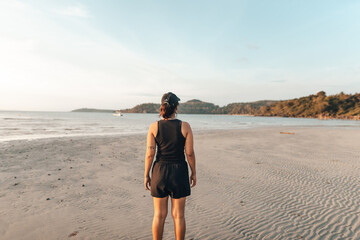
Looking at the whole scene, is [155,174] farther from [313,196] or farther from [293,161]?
[293,161]

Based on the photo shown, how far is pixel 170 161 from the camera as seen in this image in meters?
3.17

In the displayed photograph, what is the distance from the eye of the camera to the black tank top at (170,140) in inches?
119

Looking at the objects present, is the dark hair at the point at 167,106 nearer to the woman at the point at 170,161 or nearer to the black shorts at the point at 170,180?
the woman at the point at 170,161

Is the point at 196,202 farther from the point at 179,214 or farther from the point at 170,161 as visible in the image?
the point at 170,161

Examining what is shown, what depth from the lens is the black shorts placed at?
3.08m

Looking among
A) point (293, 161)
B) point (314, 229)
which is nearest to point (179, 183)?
point (314, 229)

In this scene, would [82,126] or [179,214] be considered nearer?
[179,214]

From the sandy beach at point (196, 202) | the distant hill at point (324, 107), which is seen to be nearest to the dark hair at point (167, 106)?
the sandy beach at point (196, 202)

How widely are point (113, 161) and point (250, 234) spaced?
8.62 m

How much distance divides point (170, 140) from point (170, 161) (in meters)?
0.38

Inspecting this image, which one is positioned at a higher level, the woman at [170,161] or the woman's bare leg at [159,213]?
the woman at [170,161]

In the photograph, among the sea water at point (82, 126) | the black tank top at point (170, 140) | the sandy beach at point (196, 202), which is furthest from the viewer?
the sea water at point (82, 126)

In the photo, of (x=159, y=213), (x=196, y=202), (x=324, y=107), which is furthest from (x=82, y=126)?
(x=324, y=107)

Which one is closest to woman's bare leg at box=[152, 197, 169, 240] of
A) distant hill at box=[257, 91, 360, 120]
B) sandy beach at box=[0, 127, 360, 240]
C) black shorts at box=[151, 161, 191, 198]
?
black shorts at box=[151, 161, 191, 198]
